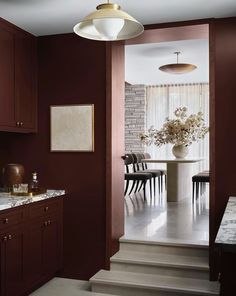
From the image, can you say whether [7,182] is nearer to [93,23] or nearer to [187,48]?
[93,23]

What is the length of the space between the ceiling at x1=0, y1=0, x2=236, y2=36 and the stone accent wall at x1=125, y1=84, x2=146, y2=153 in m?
6.56

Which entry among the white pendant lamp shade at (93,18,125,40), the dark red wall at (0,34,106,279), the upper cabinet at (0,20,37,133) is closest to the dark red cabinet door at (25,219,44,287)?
the dark red wall at (0,34,106,279)

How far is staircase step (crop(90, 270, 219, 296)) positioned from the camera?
357 centimetres

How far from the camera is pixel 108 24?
240cm

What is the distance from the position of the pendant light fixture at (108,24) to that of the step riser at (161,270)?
2334mm

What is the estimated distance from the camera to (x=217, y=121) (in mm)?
3770

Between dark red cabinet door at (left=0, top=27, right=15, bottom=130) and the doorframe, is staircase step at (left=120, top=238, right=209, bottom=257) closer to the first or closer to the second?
the doorframe

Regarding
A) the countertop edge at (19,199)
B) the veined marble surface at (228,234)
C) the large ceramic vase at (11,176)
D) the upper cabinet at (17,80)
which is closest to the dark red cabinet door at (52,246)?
the countertop edge at (19,199)

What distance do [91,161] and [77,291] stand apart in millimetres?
1289

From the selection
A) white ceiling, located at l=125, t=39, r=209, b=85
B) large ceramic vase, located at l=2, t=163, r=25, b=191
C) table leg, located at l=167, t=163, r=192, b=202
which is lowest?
table leg, located at l=167, t=163, r=192, b=202

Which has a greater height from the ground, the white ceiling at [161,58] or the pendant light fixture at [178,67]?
the white ceiling at [161,58]

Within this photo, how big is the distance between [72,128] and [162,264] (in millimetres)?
1646

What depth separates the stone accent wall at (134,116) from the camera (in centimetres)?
1035

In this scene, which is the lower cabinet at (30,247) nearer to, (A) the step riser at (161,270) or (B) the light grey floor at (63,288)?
(B) the light grey floor at (63,288)
